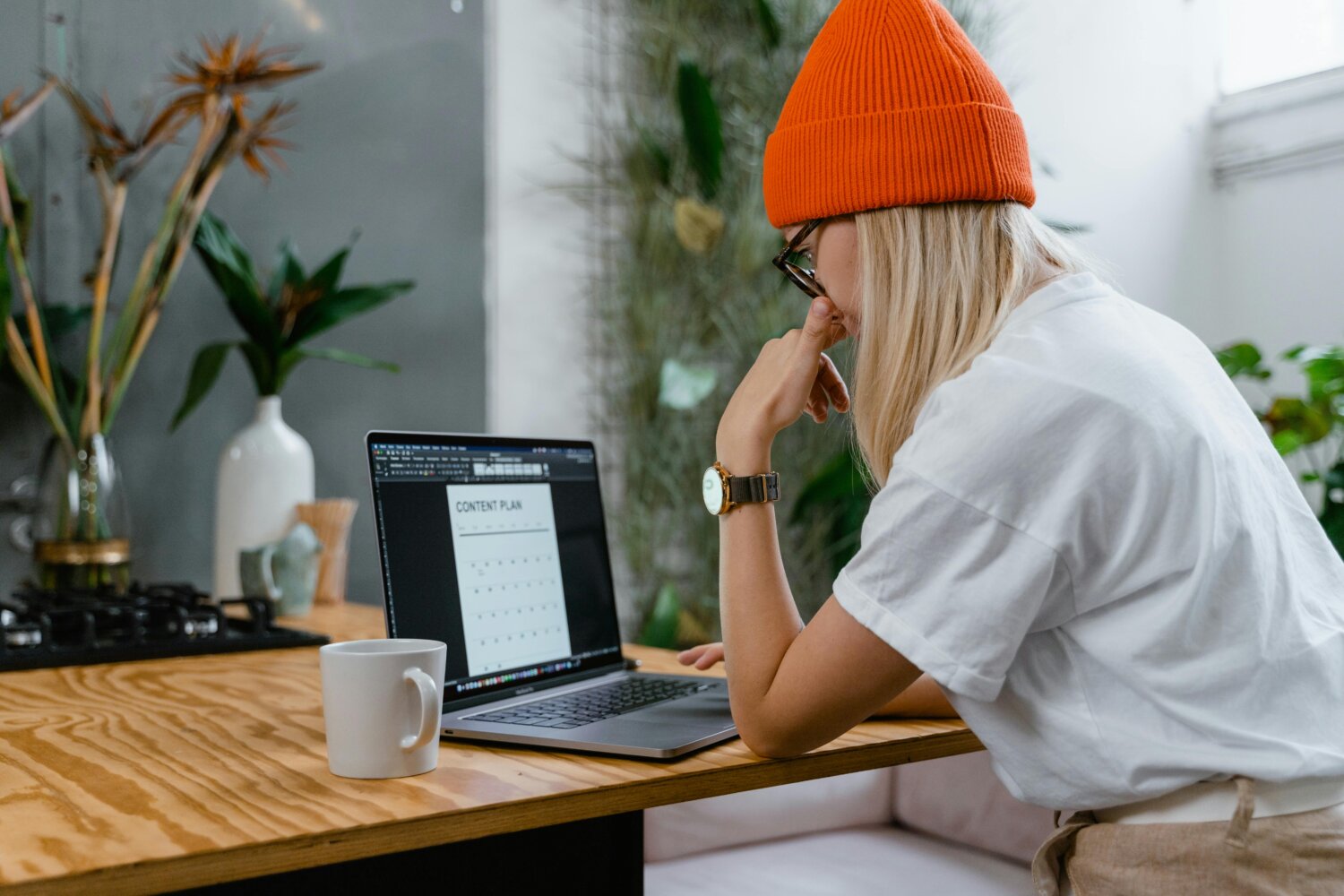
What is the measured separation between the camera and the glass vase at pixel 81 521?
1.75 meters

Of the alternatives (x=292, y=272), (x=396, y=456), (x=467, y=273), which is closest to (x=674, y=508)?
(x=467, y=273)

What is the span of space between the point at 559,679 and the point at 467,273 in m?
1.45

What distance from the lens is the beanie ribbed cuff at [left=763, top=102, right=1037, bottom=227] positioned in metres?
0.96

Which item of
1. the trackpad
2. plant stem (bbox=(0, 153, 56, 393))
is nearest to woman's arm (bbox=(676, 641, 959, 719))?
the trackpad

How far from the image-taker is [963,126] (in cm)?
97

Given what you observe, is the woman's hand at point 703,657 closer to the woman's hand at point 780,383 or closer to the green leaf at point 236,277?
the woman's hand at point 780,383

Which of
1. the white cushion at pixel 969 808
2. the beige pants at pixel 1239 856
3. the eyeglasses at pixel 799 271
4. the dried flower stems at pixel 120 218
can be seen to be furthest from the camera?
the dried flower stems at pixel 120 218

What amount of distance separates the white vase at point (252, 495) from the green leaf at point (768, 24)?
4.71 feet

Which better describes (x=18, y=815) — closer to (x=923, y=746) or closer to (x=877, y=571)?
(x=877, y=571)

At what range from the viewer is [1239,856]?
79 cm

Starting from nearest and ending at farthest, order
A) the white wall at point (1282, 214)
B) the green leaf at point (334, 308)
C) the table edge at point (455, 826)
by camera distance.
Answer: the table edge at point (455, 826), the green leaf at point (334, 308), the white wall at point (1282, 214)

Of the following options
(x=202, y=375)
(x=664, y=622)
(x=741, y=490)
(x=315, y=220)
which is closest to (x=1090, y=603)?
(x=741, y=490)

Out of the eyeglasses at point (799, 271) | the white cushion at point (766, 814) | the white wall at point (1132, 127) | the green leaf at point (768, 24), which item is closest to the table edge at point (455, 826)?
the eyeglasses at point (799, 271)

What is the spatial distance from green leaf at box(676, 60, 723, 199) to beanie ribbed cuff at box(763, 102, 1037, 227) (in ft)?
5.12
